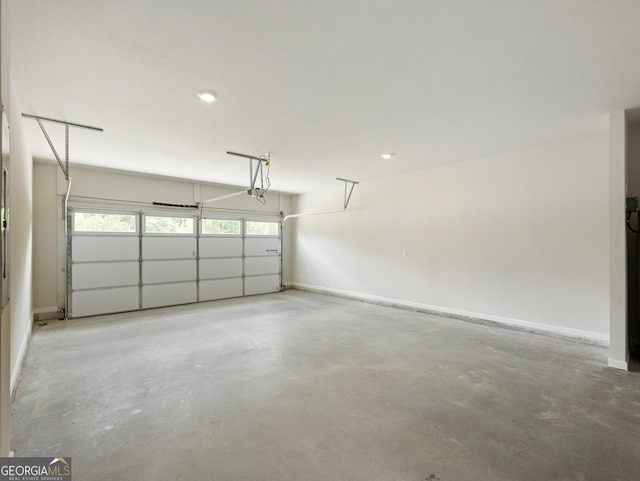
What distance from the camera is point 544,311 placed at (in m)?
4.32

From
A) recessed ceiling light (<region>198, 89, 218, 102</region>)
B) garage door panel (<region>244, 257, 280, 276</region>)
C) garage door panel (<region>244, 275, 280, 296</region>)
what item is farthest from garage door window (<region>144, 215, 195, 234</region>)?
recessed ceiling light (<region>198, 89, 218, 102</region>)

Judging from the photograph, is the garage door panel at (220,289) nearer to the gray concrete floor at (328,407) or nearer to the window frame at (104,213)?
the window frame at (104,213)

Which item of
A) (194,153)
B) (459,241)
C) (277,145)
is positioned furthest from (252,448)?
(459,241)

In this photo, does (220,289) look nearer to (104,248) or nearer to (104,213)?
(104,248)

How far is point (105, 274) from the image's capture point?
5746 millimetres

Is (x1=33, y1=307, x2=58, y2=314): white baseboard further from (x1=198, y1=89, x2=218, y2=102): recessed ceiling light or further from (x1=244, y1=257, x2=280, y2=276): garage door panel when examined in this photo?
(x1=198, y1=89, x2=218, y2=102): recessed ceiling light

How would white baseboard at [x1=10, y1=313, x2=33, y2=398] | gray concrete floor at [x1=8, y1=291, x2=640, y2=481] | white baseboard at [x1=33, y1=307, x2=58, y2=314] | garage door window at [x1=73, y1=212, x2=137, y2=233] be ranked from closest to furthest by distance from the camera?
gray concrete floor at [x1=8, y1=291, x2=640, y2=481] < white baseboard at [x1=10, y1=313, x2=33, y2=398] < white baseboard at [x1=33, y1=307, x2=58, y2=314] < garage door window at [x1=73, y1=212, x2=137, y2=233]

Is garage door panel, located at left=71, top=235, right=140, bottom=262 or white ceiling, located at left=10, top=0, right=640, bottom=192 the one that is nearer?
white ceiling, located at left=10, top=0, right=640, bottom=192

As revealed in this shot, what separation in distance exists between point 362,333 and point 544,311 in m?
2.59

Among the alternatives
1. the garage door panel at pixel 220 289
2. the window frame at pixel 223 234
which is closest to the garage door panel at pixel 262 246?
the window frame at pixel 223 234

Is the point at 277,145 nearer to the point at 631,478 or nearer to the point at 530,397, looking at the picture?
the point at 530,397

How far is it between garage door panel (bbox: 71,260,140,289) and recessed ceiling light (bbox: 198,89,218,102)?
4.48m

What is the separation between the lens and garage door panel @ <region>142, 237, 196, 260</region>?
6270mm

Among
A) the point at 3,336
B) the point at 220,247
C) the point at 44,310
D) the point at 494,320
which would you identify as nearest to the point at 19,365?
the point at 3,336
